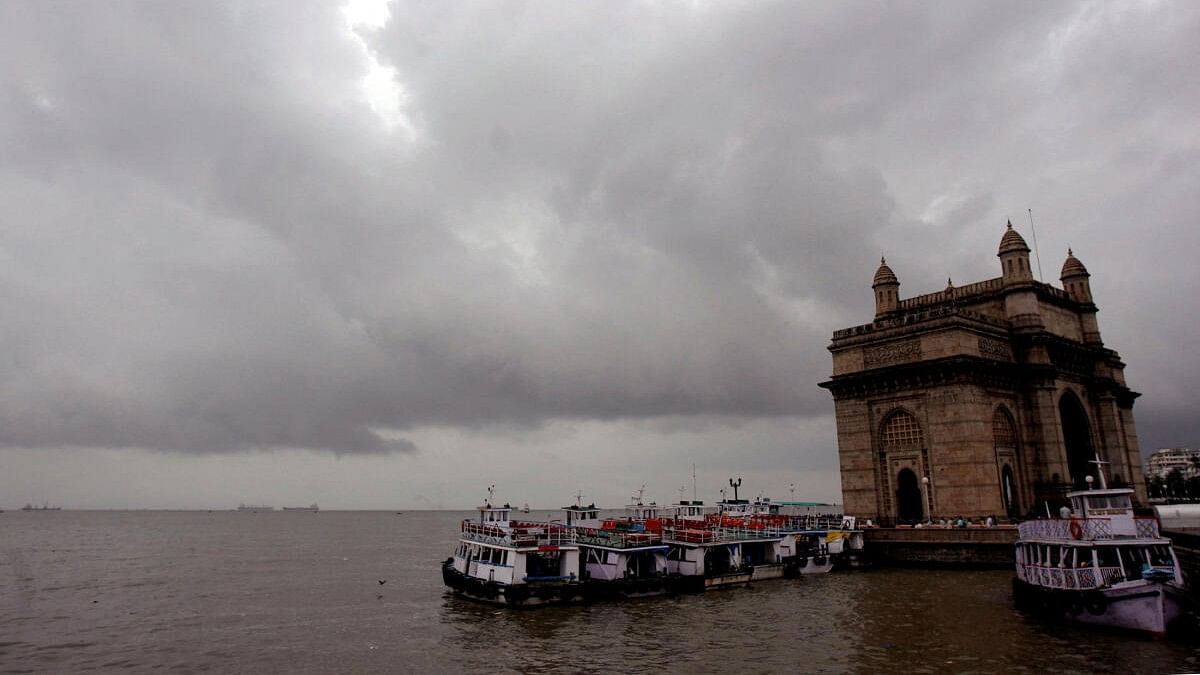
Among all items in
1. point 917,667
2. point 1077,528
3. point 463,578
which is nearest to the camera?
point 917,667

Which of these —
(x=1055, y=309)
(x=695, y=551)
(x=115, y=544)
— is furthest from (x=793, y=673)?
(x=115, y=544)

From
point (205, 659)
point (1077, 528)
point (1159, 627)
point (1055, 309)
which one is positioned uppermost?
point (1055, 309)

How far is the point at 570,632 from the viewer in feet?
99.7

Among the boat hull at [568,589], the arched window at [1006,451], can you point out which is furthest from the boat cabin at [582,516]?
the arched window at [1006,451]

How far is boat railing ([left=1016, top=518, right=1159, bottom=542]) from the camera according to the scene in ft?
90.7

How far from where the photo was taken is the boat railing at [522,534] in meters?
37.2

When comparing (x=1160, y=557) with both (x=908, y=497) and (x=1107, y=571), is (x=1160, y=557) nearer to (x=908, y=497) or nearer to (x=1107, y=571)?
(x=1107, y=571)

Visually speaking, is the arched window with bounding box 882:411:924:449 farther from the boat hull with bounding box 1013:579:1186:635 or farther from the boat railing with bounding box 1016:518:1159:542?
the boat hull with bounding box 1013:579:1186:635

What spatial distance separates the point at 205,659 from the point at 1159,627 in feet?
115

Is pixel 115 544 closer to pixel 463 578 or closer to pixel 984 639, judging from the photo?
pixel 463 578

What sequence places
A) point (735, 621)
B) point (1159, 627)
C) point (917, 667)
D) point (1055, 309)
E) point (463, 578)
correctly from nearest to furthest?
point (917, 667)
point (1159, 627)
point (735, 621)
point (463, 578)
point (1055, 309)

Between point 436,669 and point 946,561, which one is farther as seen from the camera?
point 946,561

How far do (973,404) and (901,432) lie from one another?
18.4 ft

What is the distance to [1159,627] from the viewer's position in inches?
993
